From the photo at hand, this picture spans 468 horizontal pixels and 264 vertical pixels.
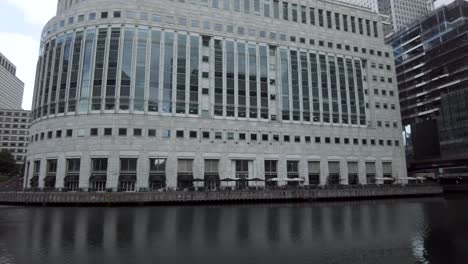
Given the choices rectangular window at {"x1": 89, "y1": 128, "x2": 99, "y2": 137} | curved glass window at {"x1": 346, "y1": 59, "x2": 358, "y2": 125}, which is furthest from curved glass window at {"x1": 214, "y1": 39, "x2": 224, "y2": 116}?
curved glass window at {"x1": 346, "y1": 59, "x2": 358, "y2": 125}

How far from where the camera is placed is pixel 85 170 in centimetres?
6888

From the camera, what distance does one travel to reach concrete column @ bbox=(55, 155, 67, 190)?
6938 cm

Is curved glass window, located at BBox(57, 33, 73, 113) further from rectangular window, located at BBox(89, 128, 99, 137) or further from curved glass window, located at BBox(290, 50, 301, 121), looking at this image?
curved glass window, located at BBox(290, 50, 301, 121)

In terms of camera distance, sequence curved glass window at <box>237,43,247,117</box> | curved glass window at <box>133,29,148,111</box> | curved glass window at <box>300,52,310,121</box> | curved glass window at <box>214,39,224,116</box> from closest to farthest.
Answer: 1. curved glass window at <box>133,29,148,111</box>
2. curved glass window at <box>214,39,224,116</box>
3. curved glass window at <box>237,43,247,117</box>
4. curved glass window at <box>300,52,310,121</box>

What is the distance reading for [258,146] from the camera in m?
80.6

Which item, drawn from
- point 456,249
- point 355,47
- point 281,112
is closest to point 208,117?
point 281,112

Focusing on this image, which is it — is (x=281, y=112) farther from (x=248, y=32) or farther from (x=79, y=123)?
(x=79, y=123)

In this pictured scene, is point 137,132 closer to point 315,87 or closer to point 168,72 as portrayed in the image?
point 168,72

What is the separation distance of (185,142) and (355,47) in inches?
2359

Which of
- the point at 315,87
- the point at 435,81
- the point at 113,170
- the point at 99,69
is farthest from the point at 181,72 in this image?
the point at 435,81

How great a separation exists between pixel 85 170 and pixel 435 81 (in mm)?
131240

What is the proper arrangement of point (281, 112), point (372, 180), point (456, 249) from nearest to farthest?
1. point (456, 249)
2. point (281, 112)
3. point (372, 180)

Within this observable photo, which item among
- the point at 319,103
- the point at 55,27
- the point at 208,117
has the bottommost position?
the point at 208,117

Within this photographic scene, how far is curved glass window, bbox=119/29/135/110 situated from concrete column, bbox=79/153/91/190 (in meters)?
13.1
